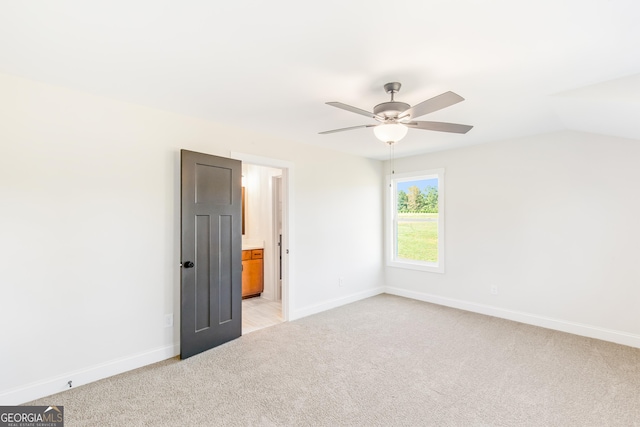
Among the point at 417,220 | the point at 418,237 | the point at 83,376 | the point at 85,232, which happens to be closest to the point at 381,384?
the point at 83,376

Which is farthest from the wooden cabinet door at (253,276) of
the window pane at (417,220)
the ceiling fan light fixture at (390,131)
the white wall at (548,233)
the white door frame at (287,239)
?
the ceiling fan light fixture at (390,131)

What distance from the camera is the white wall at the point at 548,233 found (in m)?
3.20

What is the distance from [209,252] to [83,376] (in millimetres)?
1402

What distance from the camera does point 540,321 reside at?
3715 millimetres

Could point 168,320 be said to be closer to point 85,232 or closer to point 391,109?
point 85,232

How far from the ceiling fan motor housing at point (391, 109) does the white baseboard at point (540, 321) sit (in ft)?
11.0

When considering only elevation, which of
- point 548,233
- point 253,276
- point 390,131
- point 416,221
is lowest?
point 253,276

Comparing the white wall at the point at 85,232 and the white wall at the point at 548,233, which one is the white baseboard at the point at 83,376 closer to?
the white wall at the point at 85,232

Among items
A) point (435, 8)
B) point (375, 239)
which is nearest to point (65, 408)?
point (435, 8)

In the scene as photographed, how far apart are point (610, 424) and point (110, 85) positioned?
4.39m

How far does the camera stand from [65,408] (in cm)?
213

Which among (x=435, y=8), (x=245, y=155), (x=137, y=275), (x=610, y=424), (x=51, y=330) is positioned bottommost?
(x=610, y=424)

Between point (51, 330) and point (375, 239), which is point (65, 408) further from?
point (375, 239)

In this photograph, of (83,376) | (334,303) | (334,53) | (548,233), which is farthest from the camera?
(334,303)
